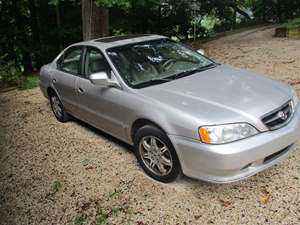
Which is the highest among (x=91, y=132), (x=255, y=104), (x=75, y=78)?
(x=255, y=104)

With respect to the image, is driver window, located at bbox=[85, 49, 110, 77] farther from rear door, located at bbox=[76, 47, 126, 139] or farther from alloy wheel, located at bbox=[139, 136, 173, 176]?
alloy wheel, located at bbox=[139, 136, 173, 176]

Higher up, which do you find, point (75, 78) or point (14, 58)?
point (75, 78)

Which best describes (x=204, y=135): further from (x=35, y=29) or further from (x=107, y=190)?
(x=35, y=29)

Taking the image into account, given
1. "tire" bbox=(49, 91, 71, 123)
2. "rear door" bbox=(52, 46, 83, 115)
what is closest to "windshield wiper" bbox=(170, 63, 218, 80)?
"rear door" bbox=(52, 46, 83, 115)

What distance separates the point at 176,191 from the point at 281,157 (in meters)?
1.12

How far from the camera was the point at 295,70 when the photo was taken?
718 centimetres

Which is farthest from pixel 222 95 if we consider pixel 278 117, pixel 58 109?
pixel 58 109

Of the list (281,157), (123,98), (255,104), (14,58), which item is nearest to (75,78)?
(123,98)

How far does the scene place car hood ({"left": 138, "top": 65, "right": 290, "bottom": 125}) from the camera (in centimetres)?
316

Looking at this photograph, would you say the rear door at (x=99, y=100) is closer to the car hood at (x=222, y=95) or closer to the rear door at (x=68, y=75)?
the rear door at (x=68, y=75)

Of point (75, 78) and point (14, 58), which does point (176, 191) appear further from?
point (14, 58)

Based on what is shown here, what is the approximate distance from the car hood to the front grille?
0.17 feet

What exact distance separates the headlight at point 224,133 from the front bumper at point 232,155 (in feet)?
0.15

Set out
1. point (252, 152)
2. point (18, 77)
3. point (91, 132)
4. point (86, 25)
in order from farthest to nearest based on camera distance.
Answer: point (18, 77), point (86, 25), point (91, 132), point (252, 152)
